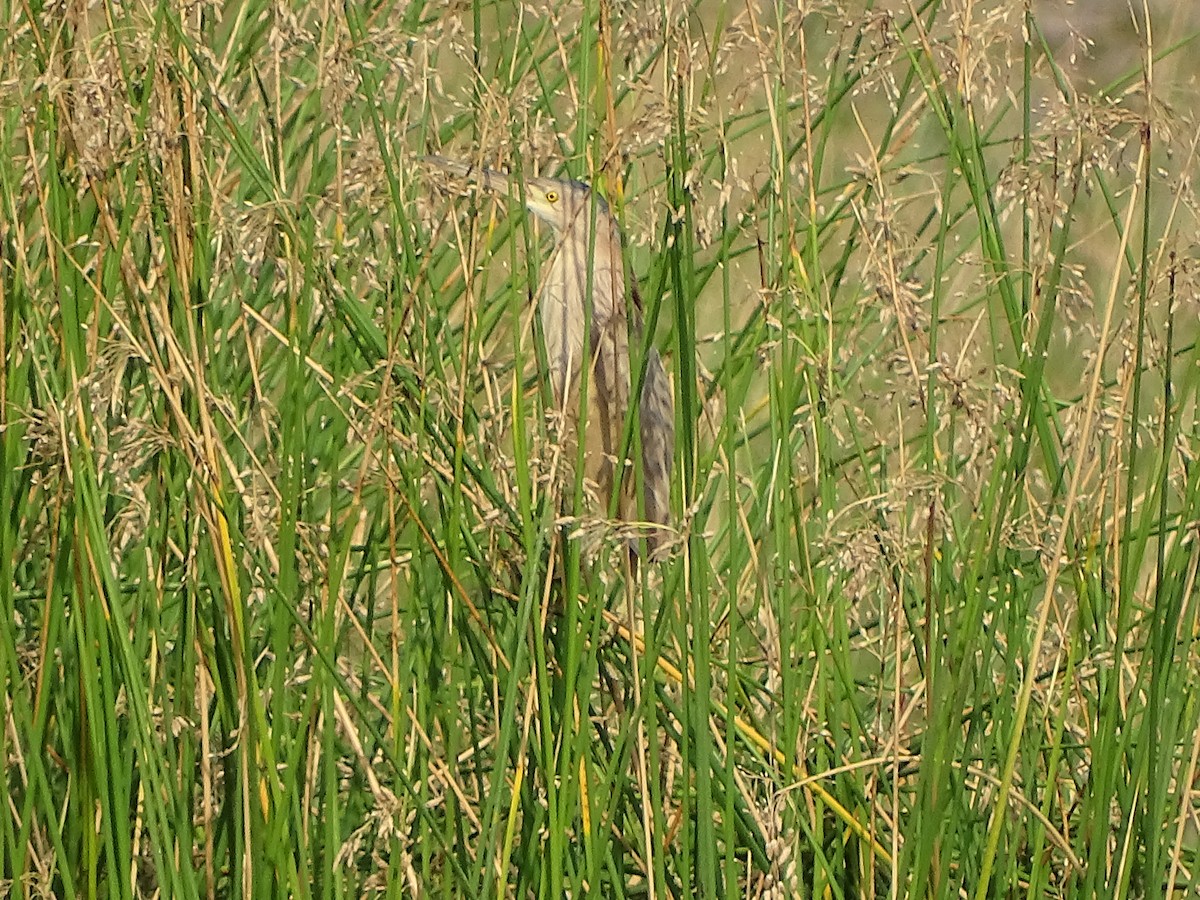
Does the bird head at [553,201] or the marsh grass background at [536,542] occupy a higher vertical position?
the bird head at [553,201]

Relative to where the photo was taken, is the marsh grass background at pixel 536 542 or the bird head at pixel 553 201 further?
the bird head at pixel 553 201

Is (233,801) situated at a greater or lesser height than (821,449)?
lesser

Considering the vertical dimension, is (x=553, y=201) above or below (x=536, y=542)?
above

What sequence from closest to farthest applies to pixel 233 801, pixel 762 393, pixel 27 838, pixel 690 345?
pixel 690 345, pixel 27 838, pixel 233 801, pixel 762 393

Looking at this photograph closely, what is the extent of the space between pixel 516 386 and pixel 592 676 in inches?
8.9

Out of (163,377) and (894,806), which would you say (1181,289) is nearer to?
(894,806)

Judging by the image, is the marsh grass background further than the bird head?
No

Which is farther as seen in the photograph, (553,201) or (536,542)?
(553,201)

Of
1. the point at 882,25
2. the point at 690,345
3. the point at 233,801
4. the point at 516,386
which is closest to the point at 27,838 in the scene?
the point at 233,801

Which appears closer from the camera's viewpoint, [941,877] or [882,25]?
[941,877]

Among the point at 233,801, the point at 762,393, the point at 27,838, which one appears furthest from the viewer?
the point at 762,393

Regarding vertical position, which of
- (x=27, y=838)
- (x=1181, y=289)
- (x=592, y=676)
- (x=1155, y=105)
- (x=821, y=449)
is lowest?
(x=27, y=838)

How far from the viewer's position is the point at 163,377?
1128 mm

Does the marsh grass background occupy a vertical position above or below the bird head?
below
